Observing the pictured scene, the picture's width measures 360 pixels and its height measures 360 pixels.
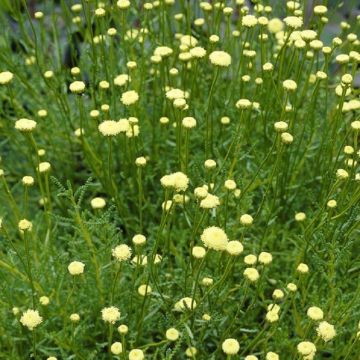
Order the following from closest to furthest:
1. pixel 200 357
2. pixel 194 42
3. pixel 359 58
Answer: pixel 200 357 < pixel 359 58 < pixel 194 42

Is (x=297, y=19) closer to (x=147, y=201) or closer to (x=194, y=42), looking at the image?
(x=194, y=42)

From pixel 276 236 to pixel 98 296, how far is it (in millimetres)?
507

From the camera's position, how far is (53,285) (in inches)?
58.7

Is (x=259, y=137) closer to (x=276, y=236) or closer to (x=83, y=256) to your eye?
(x=276, y=236)

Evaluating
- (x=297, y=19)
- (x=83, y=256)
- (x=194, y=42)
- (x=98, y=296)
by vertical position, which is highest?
(x=297, y=19)

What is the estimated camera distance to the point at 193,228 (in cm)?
128

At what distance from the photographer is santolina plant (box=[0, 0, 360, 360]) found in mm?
1265

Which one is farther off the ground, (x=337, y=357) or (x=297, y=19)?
(x=297, y=19)

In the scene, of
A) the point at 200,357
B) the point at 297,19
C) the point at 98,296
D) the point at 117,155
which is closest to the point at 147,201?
the point at 117,155

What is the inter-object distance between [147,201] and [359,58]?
2.27ft

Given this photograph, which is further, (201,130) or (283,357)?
(201,130)

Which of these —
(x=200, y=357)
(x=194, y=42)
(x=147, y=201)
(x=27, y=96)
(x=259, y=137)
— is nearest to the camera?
(x=200, y=357)

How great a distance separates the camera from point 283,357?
1427 mm

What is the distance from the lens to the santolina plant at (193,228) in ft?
4.15
